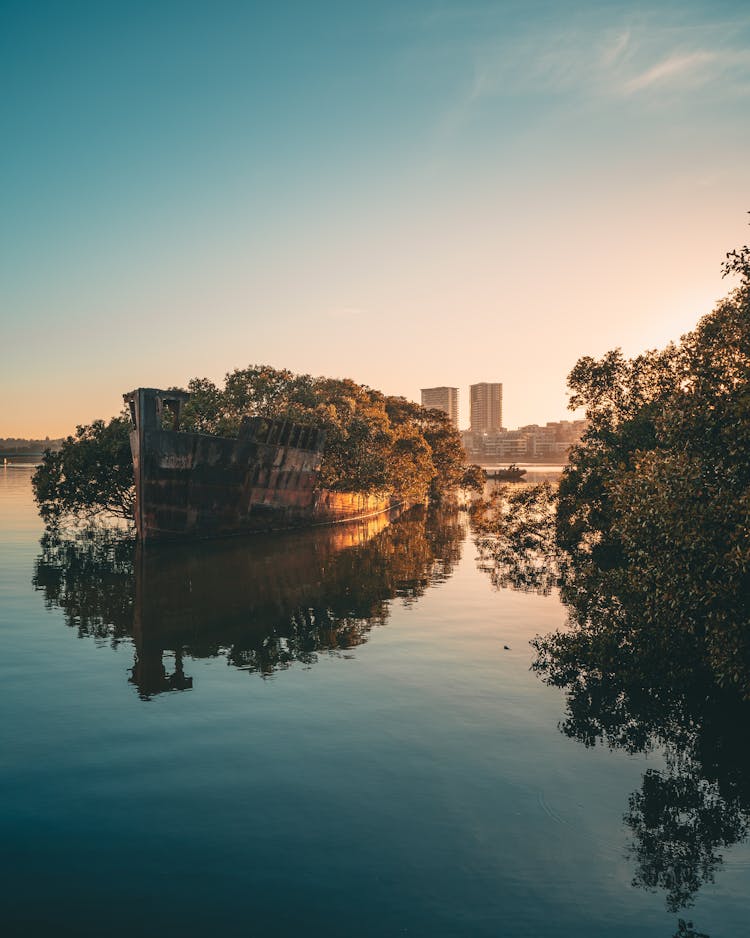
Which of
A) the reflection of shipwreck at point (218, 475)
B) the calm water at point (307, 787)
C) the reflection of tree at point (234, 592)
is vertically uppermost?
the reflection of shipwreck at point (218, 475)

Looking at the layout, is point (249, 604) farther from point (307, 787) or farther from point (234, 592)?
point (307, 787)

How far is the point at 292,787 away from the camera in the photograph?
42.8 feet

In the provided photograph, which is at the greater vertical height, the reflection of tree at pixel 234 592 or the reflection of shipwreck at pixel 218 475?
the reflection of shipwreck at pixel 218 475

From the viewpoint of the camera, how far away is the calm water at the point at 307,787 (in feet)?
31.3

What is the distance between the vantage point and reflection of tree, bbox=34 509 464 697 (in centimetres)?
2288

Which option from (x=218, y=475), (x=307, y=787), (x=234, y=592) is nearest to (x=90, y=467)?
(x=218, y=475)

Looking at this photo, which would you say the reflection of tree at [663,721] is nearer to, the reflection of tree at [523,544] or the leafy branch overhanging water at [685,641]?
the leafy branch overhanging water at [685,641]

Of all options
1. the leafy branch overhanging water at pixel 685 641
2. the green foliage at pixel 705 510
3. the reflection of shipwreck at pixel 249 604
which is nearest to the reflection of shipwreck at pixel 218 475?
the reflection of shipwreck at pixel 249 604

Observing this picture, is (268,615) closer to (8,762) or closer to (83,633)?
(83,633)

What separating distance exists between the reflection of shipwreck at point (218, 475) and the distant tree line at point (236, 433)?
5819 mm

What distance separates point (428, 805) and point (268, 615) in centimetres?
1618

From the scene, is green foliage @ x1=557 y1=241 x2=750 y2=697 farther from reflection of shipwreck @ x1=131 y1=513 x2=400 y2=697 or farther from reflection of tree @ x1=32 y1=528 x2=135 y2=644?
reflection of tree @ x1=32 y1=528 x2=135 y2=644

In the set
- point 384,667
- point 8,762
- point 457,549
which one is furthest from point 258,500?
point 8,762

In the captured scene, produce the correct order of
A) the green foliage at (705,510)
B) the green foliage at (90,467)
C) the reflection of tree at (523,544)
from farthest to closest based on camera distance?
the green foliage at (90,467) → the reflection of tree at (523,544) → the green foliage at (705,510)
